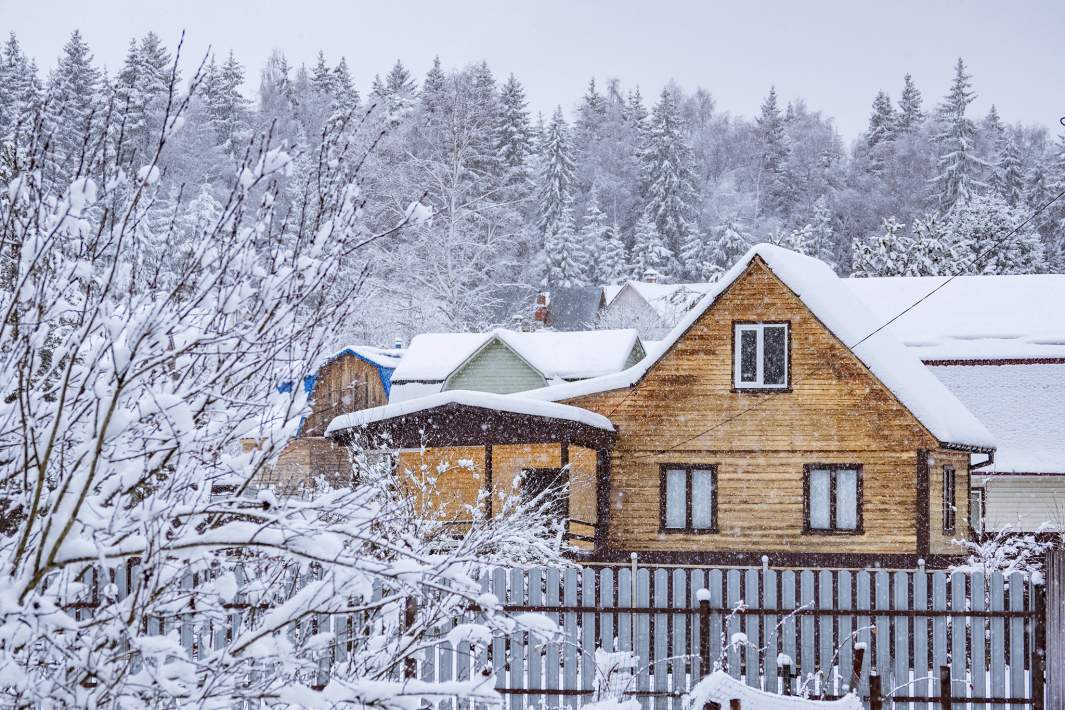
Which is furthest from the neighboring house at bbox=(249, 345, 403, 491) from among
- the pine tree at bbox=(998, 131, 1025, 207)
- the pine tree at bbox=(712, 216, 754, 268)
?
the pine tree at bbox=(998, 131, 1025, 207)

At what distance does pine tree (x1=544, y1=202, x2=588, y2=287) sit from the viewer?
6956 cm

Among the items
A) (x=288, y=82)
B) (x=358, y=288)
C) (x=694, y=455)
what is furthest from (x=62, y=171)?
(x=288, y=82)

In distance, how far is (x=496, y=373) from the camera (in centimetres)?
3262

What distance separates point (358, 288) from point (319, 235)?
1.41 ft

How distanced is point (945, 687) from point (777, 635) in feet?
4.64

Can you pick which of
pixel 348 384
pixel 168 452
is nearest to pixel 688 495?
pixel 348 384

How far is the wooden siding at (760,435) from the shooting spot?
20406 millimetres

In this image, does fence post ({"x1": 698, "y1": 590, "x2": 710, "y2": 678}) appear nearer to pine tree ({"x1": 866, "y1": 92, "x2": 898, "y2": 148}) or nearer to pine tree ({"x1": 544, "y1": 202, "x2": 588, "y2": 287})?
pine tree ({"x1": 544, "y1": 202, "x2": 588, "y2": 287})

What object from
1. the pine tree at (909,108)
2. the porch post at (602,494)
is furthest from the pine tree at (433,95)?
the pine tree at (909,108)

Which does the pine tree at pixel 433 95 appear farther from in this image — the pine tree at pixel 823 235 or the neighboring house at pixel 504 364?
the pine tree at pixel 823 235

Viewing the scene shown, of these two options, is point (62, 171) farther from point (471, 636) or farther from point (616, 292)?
point (616, 292)

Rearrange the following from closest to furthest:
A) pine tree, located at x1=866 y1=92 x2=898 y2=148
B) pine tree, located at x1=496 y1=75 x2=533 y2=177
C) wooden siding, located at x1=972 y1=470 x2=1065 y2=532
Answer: wooden siding, located at x1=972 y1=470 x2=1065 y2=532 < pine tree, located at x1=496 y1=75 x2=533 y2=177 < pine tree, located at x1=866 y1=92 x2=898 y2=148

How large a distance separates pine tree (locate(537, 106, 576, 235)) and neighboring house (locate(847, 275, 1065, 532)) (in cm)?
4369

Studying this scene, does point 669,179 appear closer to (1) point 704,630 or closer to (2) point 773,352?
(2) point 773,352
